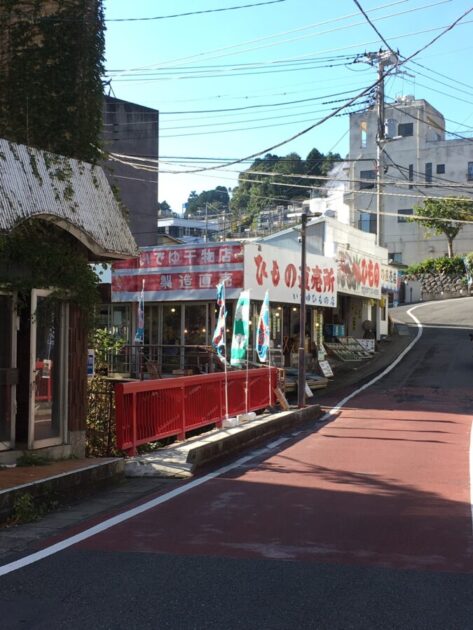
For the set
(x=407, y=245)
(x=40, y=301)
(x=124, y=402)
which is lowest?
(x=124, y=402)

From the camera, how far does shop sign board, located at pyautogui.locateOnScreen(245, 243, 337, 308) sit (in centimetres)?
2267

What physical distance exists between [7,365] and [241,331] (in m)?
6.48

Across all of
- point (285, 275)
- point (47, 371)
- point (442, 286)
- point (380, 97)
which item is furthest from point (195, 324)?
point (442, 286)

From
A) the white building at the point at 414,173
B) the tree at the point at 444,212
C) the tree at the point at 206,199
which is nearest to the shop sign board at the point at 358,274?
the tree at the point at 444,212

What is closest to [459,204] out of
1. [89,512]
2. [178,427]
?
[178,427]

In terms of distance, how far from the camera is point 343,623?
4.39m

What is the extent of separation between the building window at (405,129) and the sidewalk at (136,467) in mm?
62682

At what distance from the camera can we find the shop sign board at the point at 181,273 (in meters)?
22.4

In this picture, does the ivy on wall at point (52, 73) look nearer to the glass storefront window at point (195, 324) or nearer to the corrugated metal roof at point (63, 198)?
the corrugated metal roof at point (63, 198)

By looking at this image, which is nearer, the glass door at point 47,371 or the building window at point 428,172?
the glass door at point 47,371

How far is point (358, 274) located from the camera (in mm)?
33531

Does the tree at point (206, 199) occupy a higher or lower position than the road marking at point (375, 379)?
higher

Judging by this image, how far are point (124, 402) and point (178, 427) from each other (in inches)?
78.7

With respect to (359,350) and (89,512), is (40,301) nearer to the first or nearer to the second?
(89,512)
